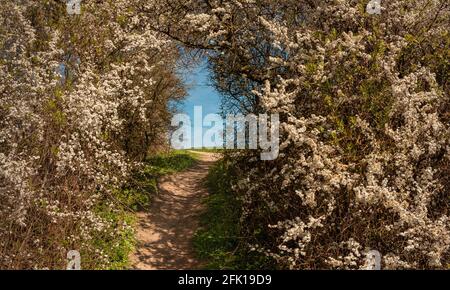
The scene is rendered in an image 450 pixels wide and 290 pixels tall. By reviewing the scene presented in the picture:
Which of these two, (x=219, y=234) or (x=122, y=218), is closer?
(x=219, y=234)

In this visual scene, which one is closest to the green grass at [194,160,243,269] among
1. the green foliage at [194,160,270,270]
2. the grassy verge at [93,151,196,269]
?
the green foliage at [194,160,270,270]

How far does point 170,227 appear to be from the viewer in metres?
12.0

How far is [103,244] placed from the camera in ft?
28.7

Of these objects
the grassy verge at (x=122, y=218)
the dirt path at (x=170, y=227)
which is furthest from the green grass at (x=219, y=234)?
the grassy verge at (x=122, y=218)

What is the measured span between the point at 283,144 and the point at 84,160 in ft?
12.2

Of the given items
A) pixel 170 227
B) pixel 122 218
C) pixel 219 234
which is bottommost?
pixel 170 227

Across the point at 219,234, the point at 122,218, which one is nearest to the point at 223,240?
the point at 219,234

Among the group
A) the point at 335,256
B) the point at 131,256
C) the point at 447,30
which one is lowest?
the point at 131,256

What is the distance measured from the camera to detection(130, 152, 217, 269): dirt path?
9586 millimetres

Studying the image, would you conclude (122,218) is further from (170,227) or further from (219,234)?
(219,234)

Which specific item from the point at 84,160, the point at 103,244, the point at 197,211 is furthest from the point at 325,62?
the point at 197,211

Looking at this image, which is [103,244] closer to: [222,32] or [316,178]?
[316,178]

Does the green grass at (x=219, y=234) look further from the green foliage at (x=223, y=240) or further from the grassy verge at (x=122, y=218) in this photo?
the grassy verge at (x=122, y=218)

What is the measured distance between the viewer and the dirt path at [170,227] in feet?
31.4
